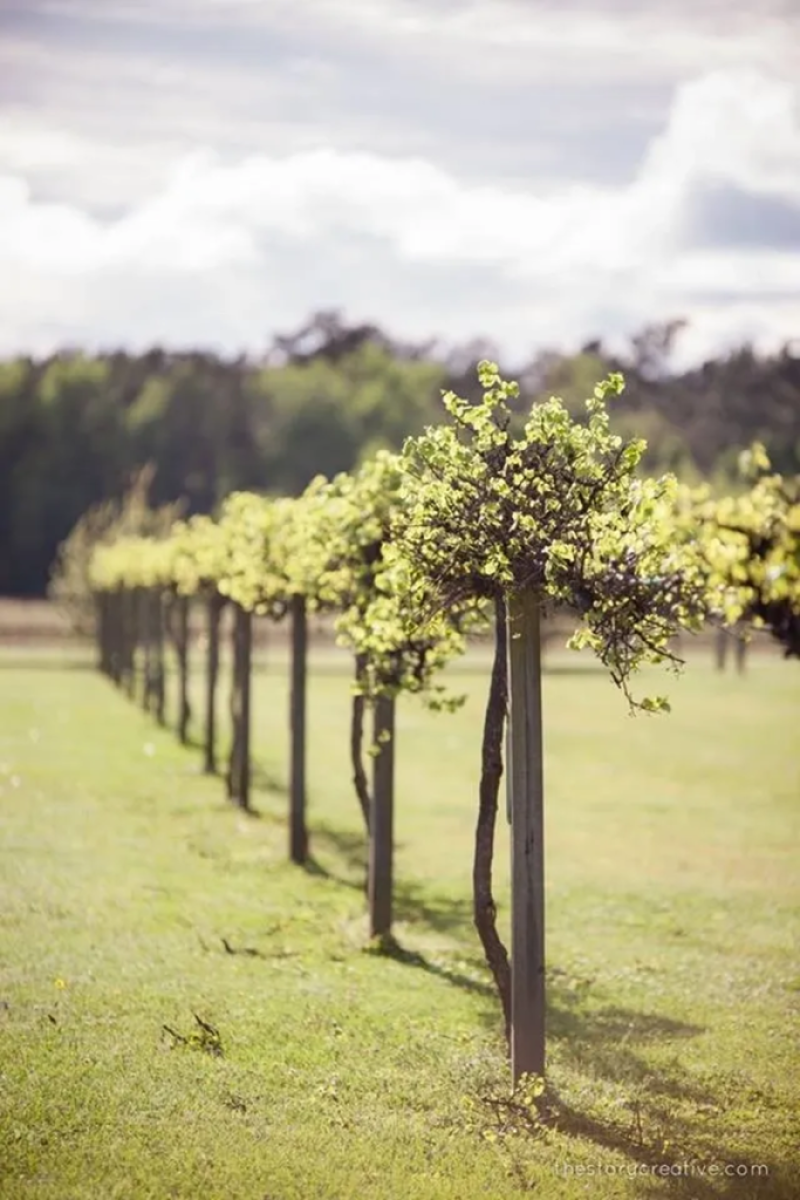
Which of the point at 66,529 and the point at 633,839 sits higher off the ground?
the point at 66,529

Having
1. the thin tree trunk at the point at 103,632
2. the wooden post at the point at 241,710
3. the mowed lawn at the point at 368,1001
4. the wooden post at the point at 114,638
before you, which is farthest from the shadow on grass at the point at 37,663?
the wooden post at the point at 241,710

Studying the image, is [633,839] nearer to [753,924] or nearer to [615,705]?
[753,924]

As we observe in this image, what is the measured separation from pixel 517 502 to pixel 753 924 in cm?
→ 724

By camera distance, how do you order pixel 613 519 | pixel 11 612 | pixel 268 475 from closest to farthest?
pixel 613 519 < pixel 11 612 < pixel 268 475

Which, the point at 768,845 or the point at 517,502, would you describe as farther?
the point at 768,845

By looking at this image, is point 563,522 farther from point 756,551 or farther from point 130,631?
point 130,631

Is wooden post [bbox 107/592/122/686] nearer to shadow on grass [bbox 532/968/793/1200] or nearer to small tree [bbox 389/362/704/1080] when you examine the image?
shadow on grass [bbox 532/968/793/1200]

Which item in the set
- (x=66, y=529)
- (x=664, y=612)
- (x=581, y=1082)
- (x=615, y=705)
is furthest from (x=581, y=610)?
(x=66, y=529)

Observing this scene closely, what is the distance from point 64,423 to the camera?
335ft

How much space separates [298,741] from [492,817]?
22.9ft

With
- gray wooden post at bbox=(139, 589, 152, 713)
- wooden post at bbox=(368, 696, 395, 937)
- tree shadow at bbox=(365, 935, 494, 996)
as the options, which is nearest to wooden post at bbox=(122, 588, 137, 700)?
gray wooden post at bbox=(139, 589, 152, 713)

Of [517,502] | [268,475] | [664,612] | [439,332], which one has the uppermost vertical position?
A: [439,332]

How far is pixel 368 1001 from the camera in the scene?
11078 millimetres

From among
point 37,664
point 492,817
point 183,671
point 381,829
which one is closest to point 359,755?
point 381,829
